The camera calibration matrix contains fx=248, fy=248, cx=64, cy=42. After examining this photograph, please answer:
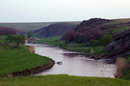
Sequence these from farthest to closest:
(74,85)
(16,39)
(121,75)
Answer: (16,39) < (121,75) < (74,85)

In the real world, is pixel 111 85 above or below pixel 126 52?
above

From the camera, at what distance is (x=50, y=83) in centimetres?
2320

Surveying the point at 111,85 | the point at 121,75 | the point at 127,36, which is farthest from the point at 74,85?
the point at 127,36

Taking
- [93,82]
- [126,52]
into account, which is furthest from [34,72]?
[126,52]

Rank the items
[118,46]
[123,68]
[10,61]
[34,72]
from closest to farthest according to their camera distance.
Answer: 1. [123,68]
2. [34,72]
3. [10,61]
4. [118,46]

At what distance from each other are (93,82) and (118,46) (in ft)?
193

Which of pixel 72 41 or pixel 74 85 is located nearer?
pixel 74 85

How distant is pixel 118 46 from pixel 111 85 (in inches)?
2333

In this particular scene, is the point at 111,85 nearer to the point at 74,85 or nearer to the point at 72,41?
the point at 74,85

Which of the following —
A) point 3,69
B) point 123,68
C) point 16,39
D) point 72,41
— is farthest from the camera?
point 72,41

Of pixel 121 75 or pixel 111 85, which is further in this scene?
pixel 121 75

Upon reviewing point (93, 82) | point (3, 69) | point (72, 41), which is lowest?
point (72, 41)

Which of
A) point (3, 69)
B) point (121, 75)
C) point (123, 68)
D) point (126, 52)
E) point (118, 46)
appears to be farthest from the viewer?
point (118, 46)

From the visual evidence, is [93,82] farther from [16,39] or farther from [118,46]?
[16,39]
